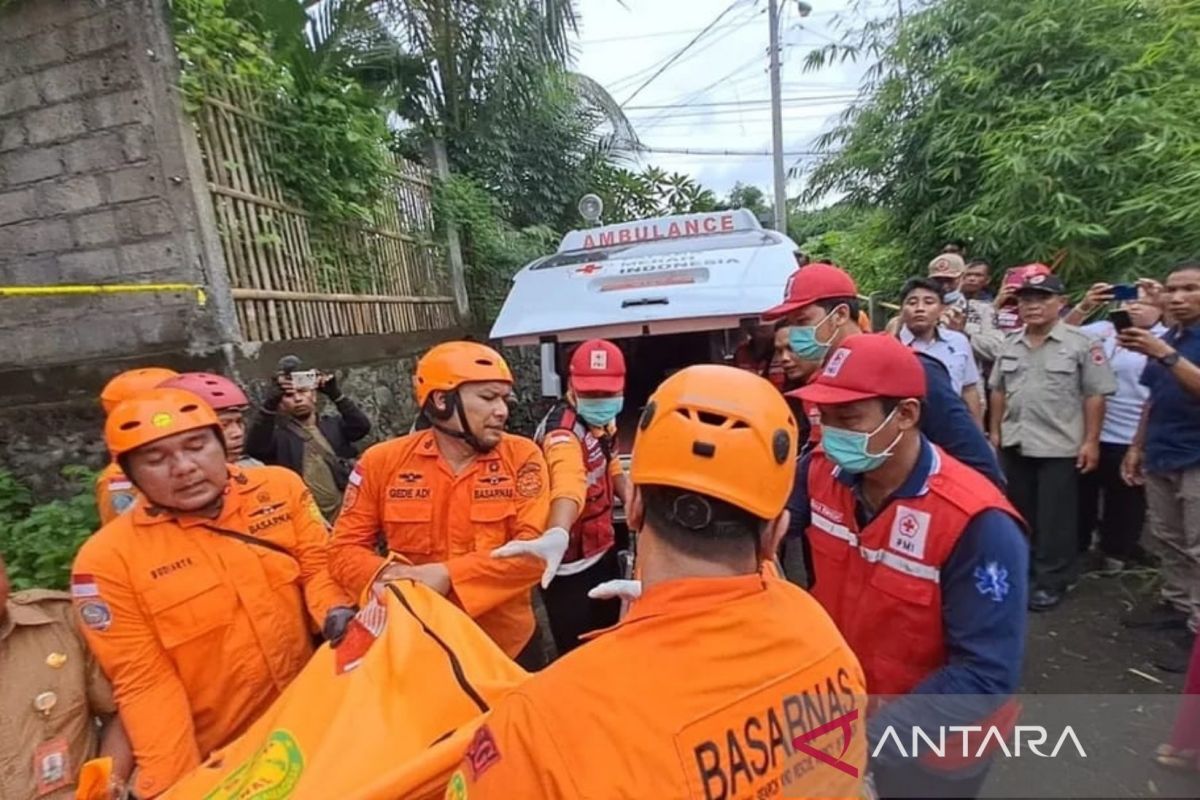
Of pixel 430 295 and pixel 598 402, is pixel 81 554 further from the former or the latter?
pixel 430 295

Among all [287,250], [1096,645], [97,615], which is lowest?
[1096,645]

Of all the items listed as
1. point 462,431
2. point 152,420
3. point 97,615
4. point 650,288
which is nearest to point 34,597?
point 97,615

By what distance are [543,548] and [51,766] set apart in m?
1.37

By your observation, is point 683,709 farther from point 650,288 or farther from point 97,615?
point 650,288

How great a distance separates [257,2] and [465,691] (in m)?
4.35

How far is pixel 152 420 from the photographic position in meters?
1.99

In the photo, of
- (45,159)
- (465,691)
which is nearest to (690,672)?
(465,691)

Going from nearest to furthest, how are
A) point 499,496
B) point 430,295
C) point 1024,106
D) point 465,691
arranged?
point 465,691 → point 499,496 → point 1024,106 → point 430,295

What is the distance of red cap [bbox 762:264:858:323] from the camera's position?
9.60 ft

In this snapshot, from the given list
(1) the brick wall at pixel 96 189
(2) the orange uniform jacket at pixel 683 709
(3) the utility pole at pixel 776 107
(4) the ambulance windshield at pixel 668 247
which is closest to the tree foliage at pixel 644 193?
(3) the utility pole at pixel 776 107

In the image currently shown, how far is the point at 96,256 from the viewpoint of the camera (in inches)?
168

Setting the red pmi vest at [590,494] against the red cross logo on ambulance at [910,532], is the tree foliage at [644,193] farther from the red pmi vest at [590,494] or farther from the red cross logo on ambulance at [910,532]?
the red cross logo on ambulance at [910,532]

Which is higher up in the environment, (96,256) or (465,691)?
(96,256)

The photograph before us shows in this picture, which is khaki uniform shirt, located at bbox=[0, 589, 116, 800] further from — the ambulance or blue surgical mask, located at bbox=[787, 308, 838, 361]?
the ambulance
